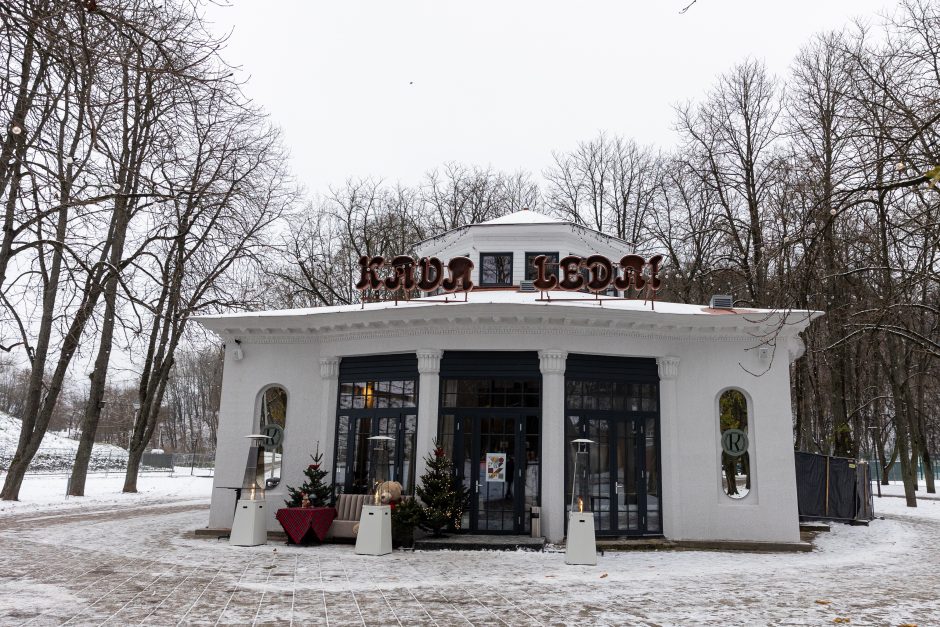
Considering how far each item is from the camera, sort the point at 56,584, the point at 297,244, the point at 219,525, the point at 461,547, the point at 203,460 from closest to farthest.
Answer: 1. the point at 56,584
2. the point at 461,547
3. the point at 219,525
4. the point at 297,244
5. the point at 203,460

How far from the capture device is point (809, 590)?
29.8ft

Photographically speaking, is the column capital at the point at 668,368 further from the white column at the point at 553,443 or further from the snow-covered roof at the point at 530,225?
the snow-covered roof at the point at 530,225

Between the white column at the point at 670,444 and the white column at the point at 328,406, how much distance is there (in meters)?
7.14

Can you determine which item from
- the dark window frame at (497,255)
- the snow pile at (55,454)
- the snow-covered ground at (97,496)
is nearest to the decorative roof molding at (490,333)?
the dark window frame at (497,255)

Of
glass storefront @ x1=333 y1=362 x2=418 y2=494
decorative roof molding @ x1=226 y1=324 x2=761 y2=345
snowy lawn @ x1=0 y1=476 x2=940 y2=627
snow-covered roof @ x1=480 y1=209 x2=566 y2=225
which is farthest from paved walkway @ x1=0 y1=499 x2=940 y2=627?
snow-covered roof @ x1=480 y1=209 x2=566 y2=225

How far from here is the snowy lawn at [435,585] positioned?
7326 mm

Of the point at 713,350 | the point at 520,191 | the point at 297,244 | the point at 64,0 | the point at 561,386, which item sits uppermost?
the point at 520,191

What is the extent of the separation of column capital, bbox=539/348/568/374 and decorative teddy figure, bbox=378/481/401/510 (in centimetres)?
379

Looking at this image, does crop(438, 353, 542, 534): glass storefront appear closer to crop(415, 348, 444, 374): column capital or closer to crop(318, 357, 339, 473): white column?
crop(415, 348, 444, 374): column capital

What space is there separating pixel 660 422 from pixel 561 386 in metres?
2.42

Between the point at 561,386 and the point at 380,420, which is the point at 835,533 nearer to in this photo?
the point at 561,386

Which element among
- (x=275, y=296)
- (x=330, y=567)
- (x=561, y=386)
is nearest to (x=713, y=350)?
(x=561, y=386)

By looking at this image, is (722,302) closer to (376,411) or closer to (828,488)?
(828,488)

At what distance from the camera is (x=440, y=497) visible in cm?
1258
